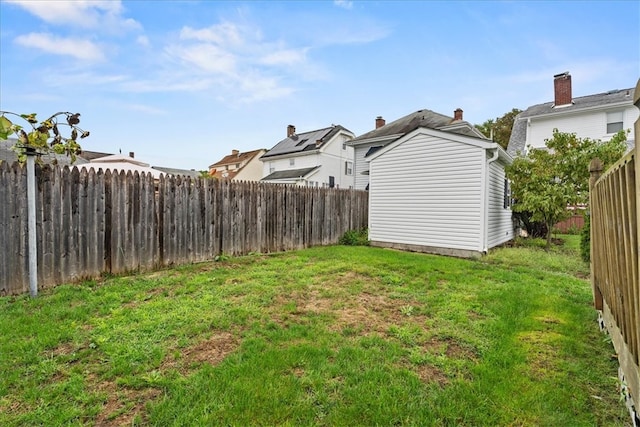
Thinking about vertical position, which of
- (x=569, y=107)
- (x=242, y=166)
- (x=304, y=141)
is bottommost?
(x=242, y=166)

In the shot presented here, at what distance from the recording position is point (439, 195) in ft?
28.7

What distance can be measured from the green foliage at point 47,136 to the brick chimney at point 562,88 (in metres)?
21.7

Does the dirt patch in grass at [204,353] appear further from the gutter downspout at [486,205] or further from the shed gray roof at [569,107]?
the shed gray roof at [569,107]

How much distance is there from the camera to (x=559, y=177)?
357 inches

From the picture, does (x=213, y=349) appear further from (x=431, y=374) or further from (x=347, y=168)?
(x=347, y=168)

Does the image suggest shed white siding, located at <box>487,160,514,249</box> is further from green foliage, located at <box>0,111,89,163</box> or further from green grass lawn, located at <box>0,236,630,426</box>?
green foliage, located at <box>0,111,89,163</box>

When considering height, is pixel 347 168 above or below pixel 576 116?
below

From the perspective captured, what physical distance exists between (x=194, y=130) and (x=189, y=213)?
12588mm

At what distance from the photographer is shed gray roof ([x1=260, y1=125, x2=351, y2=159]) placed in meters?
22.9

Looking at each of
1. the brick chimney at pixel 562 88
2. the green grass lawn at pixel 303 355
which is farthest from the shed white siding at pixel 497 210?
the brick chimney at pixel 562 88

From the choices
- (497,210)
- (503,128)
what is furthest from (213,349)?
(503,128)

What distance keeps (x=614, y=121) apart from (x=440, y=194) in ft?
45.6

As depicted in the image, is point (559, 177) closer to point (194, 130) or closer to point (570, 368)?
point (570, 368)

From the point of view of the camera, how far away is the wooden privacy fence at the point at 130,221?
14.5ft
